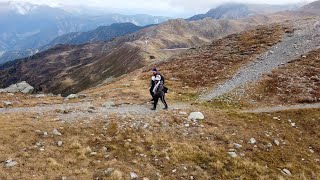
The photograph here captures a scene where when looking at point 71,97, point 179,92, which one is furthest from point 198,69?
point 71,97

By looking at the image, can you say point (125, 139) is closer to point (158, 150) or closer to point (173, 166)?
point (158, 150)

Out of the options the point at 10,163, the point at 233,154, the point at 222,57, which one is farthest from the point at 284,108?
the point at 222,57

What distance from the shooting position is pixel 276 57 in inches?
1971

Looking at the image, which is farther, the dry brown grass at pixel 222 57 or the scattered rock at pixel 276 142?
the dry brown grass at pixel 222 57

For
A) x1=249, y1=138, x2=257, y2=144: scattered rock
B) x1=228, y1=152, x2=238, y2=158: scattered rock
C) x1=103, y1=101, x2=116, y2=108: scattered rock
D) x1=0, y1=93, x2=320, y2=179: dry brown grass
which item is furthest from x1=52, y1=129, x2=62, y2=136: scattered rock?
x1=249, y1=138, x2=257, y2=144: scattered rock

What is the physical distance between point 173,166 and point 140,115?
7971 mm

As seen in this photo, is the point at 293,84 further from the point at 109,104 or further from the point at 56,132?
the point at 56,132

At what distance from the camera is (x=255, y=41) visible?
61.4 metres

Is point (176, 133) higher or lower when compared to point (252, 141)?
higher

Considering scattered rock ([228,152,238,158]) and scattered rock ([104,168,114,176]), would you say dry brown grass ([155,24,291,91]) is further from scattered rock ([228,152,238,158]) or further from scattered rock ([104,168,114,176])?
scattered rock ([104,168,114,176])

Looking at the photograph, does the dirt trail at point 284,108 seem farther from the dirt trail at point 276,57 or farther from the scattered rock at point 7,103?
the scattered rock at point 7,103

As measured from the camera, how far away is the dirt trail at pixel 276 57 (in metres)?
40.3

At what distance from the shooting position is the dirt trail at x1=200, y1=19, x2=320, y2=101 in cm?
4031

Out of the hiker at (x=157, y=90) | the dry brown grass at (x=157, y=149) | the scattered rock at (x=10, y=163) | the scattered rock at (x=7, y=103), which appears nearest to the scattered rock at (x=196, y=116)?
the dry brown grass at (x=157, y=149)
